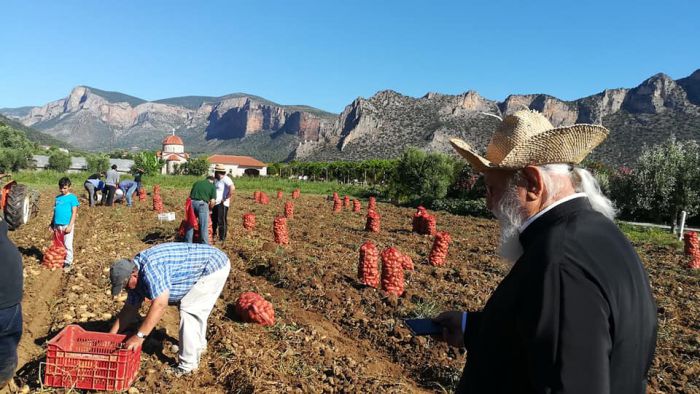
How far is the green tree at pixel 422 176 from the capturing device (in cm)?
2916

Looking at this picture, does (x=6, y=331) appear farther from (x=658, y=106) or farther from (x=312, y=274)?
(x=658, y=106)

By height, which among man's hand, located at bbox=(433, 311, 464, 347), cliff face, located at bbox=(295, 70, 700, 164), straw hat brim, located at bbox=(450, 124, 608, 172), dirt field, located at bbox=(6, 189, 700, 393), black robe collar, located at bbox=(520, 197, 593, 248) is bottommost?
dirt field, located at bbox=(6, 189, 700, 393)

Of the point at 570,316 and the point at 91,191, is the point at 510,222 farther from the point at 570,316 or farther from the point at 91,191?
the point at 91,191

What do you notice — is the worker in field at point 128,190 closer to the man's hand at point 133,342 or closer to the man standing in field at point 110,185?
the man standing in field at point 110,185

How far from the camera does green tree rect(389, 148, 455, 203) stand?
29.2 m

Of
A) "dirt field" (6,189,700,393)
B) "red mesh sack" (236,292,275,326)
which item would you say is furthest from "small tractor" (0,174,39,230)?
"red mesh sack" (236,292,275,326)

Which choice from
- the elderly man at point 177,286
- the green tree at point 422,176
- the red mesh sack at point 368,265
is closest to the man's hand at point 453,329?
the elderly man at point 177,286

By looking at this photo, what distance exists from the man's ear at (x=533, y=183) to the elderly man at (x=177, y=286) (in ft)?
10.4

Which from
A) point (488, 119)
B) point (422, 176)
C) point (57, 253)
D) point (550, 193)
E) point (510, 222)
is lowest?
point (57, 253)

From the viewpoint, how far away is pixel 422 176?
2962 centimetres

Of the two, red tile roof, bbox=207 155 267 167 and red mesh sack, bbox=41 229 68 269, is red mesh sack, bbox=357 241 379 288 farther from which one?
red tile roof, bbox=207 155 267 167

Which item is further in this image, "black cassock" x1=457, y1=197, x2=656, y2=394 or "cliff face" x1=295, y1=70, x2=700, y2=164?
"cliff face" x1=295, y1=70, x2=700, y2=164

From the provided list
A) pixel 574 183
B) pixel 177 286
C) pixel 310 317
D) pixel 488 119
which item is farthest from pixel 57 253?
pixel 488 119

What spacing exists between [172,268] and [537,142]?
337 cm
